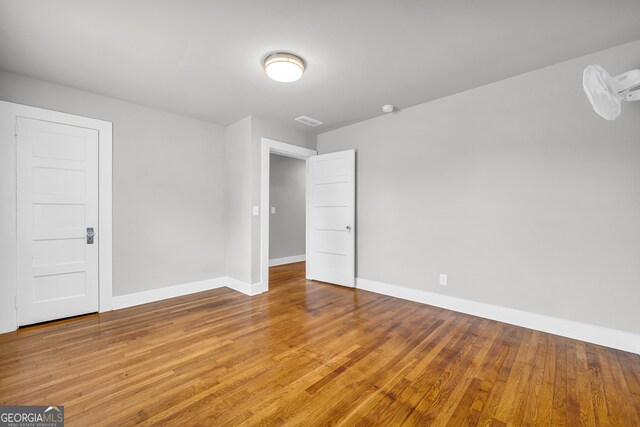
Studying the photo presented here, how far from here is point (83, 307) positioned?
3166mm

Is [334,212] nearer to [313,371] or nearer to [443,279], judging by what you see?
[443,279]

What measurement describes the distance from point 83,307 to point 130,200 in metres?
1.37

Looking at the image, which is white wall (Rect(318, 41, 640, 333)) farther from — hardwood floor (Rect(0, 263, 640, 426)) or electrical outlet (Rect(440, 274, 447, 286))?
hardwood floor (Rect(0, 263, 640, 426))

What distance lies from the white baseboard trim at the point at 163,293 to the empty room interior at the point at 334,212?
0.9 inches

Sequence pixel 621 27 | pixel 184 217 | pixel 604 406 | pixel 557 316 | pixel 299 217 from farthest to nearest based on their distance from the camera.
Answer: pixel 299 217, pixel 184 217, pixel 557 316, pixel 621 27, pixel 604 406

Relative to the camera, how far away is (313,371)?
6.80 ft

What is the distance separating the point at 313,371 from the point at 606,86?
→ 301 cm

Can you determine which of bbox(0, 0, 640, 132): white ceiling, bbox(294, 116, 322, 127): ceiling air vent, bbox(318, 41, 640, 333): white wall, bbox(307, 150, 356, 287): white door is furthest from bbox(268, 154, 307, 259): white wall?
bbox(0, 0, 640, 132): white ceiling

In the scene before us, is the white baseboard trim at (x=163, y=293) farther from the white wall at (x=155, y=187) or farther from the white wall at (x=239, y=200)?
the white wall at (x=239, y=200)

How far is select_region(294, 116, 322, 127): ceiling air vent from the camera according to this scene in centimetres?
412

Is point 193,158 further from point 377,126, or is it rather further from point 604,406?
point 604,406

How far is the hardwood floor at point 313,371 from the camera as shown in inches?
64.9

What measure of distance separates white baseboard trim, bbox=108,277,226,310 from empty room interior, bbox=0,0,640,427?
2 cm

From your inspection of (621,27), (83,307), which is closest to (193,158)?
(83,307)
